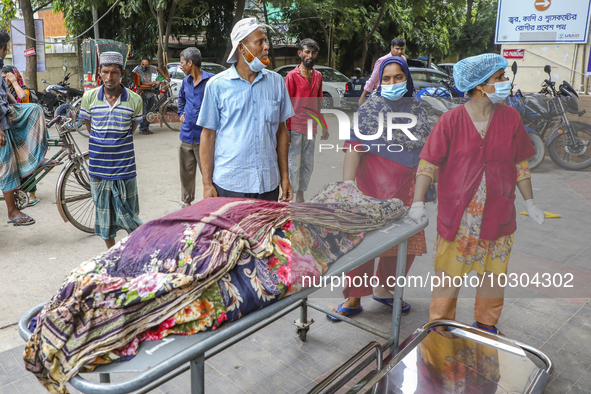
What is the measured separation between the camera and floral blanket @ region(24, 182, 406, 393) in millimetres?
1427

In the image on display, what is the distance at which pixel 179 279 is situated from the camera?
1.57 metres

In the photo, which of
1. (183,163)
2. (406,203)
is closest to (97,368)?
(406,203)

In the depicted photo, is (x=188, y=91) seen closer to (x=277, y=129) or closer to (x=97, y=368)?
(x=277, y=129)

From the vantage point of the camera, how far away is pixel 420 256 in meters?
2.93

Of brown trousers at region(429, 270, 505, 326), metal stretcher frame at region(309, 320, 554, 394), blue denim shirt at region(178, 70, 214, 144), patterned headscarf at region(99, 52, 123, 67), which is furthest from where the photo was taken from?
blue denim shirt at region(178, 70, 214, 144)

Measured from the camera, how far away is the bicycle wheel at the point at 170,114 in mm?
10172

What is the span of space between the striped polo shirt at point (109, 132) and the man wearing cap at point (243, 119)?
0.92m

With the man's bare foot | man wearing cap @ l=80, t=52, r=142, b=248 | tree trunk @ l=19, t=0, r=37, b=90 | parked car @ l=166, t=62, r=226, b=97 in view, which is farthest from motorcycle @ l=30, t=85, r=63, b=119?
man wearing cap @ l=80, t=52, r=142, b=248

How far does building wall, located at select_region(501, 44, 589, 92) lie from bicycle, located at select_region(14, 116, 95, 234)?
11.2 ft

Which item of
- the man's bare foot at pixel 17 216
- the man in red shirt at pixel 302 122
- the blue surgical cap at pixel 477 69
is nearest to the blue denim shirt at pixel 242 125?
the man in red shirt at pixel 302 122

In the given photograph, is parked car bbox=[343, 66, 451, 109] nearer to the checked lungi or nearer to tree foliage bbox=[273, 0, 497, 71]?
tree foliage bbox=[273, 0, 497, 71]

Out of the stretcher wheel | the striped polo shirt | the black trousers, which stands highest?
the striped polo shirt

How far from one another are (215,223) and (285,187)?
1295mm

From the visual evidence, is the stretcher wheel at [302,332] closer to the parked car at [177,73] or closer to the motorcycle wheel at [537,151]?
the motorcycle wheel at [537,151]
